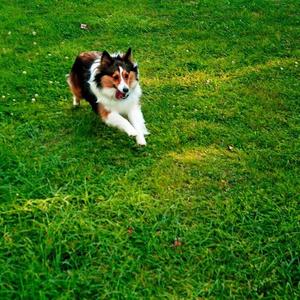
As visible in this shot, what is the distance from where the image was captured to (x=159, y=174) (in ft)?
15.2

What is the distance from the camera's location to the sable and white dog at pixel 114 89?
5.02 m

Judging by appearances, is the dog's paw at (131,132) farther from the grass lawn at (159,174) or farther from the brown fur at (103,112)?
the brown fur at (103,112)

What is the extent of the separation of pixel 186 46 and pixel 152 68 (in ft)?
3.47

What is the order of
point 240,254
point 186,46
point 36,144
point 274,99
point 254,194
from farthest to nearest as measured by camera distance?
point 186,46, point 274,99, point 36,144, point 254,194, point 240,254

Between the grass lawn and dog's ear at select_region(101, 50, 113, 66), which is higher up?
dog's ear at select_region(101, 50, 113, 66)

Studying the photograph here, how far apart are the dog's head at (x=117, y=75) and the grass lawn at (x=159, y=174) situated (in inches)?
19.0

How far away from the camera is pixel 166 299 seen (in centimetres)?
329

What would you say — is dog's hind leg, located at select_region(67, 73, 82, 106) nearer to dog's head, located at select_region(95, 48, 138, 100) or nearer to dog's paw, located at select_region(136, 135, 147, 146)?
dog's head, located at select_region(95, 48, 138, 100)

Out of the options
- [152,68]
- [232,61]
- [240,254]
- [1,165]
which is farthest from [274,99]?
[1,165]

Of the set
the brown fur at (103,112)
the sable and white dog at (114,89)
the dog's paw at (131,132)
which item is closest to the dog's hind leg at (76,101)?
the sable and white dog at (114,89)

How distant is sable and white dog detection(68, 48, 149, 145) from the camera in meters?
5.02

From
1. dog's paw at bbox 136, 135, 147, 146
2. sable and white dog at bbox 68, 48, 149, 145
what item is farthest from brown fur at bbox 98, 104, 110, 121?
dog's paw at bbox 136, 135, 147, 146

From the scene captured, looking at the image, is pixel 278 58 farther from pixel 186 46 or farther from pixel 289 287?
pixel 289 287

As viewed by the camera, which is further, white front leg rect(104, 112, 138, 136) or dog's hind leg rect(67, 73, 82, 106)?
dog's hind leg rect(67, 73, 82, 106)
